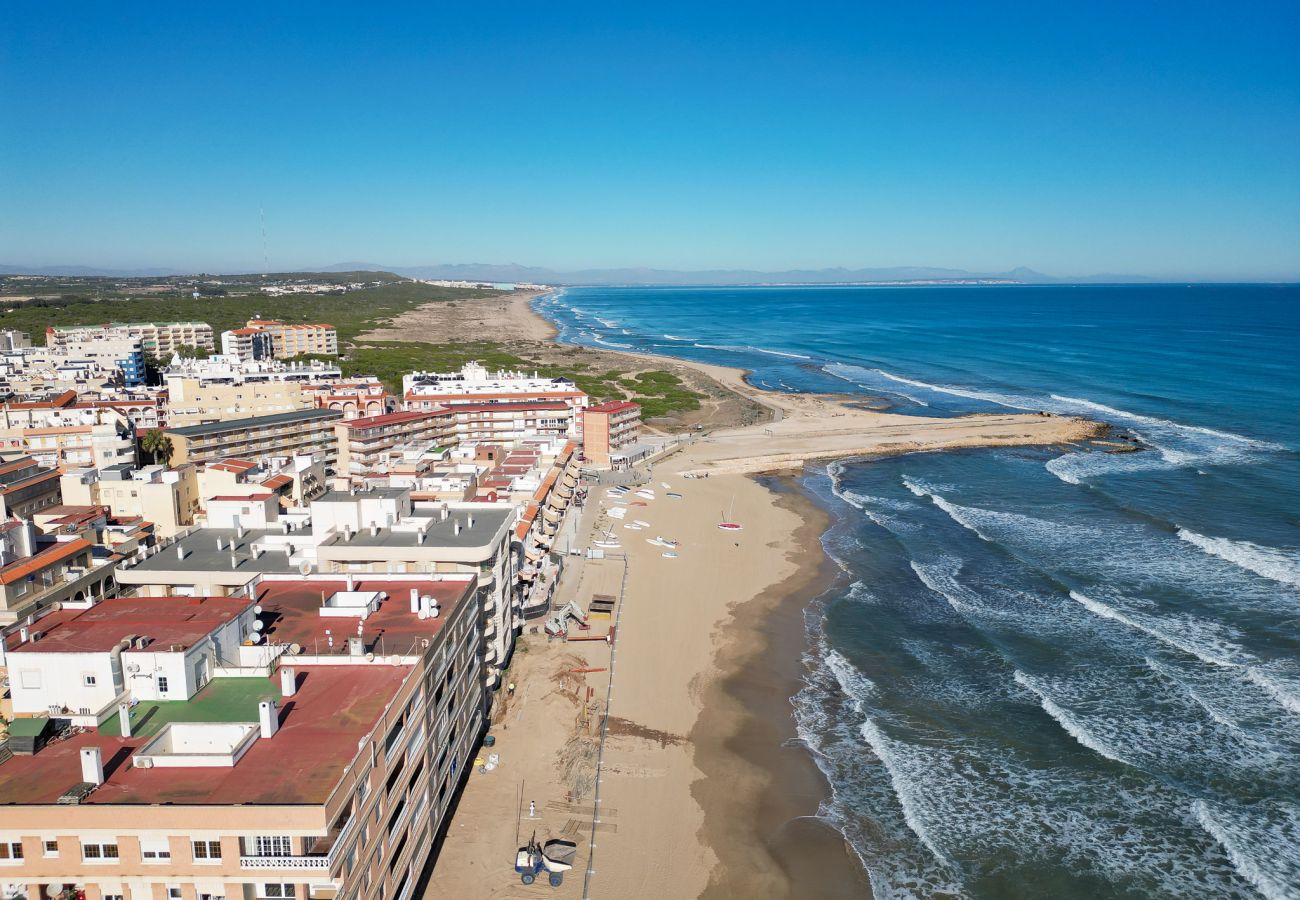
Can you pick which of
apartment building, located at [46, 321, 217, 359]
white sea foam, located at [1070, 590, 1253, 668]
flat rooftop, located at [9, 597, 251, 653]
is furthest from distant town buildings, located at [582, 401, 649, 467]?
apartment building, located at [46, 321, 217, 359]

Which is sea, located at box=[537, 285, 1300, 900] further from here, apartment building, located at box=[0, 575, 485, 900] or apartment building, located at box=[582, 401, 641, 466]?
apartment building, located at box=[582, 401, 641, 466]

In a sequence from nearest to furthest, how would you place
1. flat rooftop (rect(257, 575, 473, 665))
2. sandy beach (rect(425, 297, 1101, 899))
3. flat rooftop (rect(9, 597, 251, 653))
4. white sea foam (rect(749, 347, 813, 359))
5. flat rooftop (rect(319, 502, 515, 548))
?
flat rooftop (rect(9, 597, 251, 653)) < flat rooftop (rect(257, 575, 473, 665)) < sandy beach (rect(425, 297, 1101, 899)) < flat rooftop (rect(319, 502, 515, 548)) < white sea foam (rect(749, 347, 813, 359))

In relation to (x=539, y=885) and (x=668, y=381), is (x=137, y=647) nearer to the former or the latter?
(x=539, y=885)

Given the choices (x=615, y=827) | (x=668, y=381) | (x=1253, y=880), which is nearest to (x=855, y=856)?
(x=615, y=827)

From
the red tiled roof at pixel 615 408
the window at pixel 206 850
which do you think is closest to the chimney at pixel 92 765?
the window at pixel 206 850

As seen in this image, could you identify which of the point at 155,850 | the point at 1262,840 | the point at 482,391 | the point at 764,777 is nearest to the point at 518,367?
the point at 482,391

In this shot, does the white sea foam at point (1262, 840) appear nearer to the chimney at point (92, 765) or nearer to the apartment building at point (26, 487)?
the chimney at point (92, 765)
